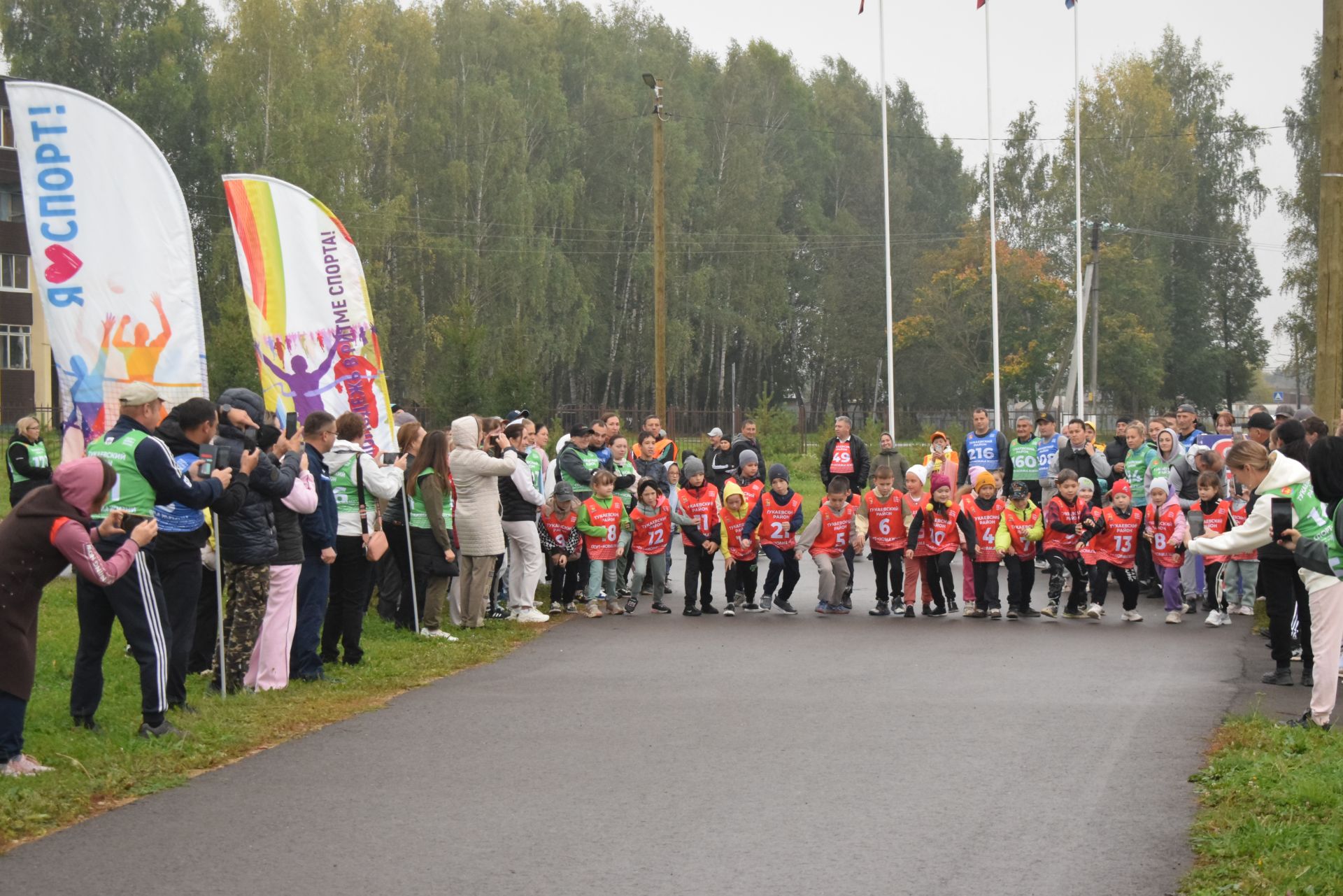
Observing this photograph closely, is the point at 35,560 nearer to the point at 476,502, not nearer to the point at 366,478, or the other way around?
the point at 366,478


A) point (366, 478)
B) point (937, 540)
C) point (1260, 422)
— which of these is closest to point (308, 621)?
point (366, 478)

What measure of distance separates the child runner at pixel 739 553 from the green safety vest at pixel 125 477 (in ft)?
27.5

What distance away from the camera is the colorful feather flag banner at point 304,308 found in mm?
13031

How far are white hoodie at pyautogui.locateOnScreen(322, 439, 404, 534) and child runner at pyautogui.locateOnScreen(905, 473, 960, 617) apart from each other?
19.8ft

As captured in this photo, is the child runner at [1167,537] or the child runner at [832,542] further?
the child runner at [832,542]

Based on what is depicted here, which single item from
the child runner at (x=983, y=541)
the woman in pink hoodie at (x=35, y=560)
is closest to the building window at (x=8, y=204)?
the child runner at (x=983, y=541)

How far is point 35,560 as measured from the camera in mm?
7391

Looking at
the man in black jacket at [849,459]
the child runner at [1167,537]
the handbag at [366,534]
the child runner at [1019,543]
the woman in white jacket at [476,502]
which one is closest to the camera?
the handbag at [366,534]

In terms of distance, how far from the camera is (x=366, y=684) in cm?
1070

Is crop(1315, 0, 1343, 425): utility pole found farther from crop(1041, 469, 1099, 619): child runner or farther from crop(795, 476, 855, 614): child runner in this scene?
crop(795, 476, 855, 614): child runner

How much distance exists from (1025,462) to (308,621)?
10.9 m

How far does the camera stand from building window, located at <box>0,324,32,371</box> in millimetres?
54469

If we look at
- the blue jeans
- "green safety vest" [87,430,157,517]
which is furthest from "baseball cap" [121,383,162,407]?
the blue jeans

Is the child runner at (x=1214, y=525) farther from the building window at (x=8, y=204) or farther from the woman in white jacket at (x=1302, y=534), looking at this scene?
the building window at (x=8, y=204)
